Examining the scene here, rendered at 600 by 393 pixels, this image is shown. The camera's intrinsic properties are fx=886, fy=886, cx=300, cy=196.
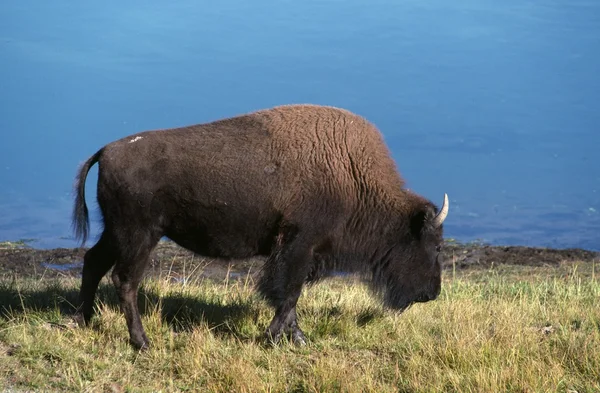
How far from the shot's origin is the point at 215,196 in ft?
24.1

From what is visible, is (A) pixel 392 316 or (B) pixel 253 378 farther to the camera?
(A) pixel 392 316

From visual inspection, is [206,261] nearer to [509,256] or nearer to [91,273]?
[91,273]

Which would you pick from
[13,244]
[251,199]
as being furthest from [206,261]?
[251,199]

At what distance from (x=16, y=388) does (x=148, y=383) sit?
0.94 m

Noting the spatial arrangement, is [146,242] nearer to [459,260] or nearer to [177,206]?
[177,206]

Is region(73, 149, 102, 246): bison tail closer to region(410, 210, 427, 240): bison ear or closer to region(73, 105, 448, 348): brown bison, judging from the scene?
region(73, 105, 448, 348): brown bison

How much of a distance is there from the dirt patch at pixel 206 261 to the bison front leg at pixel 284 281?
5.48 m

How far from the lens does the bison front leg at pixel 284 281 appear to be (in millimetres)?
7344

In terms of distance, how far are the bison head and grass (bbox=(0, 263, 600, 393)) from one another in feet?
0.72

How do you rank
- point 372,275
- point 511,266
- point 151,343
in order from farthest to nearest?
1. point 511,266
2. point 372,275
3. point 151,343

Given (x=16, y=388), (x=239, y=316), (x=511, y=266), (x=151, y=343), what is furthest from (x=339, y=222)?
(x=511, y=266)

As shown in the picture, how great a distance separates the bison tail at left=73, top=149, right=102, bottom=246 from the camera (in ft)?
25.5

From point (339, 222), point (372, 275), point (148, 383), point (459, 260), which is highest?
point (339, 222)

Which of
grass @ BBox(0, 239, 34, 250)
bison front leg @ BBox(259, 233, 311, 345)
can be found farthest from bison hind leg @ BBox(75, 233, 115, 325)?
grass @ BBox(0, 239, 34, 250)
